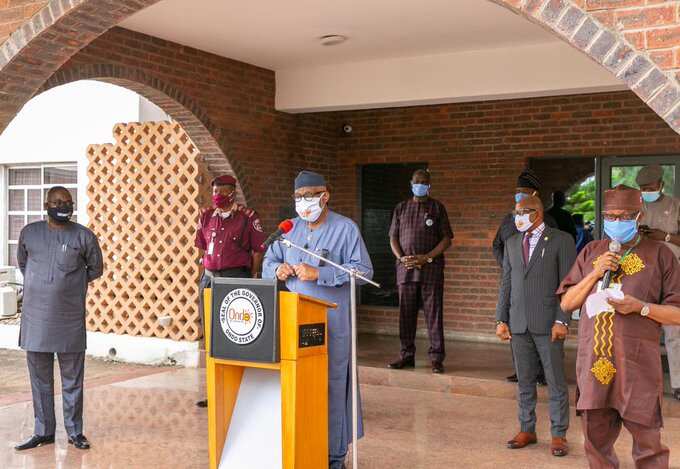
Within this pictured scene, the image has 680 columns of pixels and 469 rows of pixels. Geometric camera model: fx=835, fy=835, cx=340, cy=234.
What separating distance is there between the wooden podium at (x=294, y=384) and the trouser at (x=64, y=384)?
1.41m

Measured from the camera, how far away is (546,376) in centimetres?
511

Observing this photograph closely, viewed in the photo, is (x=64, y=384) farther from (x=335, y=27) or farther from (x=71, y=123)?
(x=71, y=123)

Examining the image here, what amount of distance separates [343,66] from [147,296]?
306cm

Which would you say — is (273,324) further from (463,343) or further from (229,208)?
(463,343)

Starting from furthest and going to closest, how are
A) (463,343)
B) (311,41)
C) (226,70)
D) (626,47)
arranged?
1. (463,343)
2. (226,70)
3. (311,41)
4. (626,47)

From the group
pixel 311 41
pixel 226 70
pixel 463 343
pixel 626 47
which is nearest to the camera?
pixel 626 47

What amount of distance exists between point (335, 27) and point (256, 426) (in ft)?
12.7

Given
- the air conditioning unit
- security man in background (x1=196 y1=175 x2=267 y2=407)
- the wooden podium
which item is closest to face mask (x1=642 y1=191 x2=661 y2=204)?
security man in background (x1=196 y1=175 x2=267 y2=407)

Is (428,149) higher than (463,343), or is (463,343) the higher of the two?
(428,149)

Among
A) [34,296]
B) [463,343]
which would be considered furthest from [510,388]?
[34,296]

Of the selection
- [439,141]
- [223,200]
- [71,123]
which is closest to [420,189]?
[223,200]

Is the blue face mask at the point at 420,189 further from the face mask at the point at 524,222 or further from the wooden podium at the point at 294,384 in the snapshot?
the wooden podium at the point at 294,384

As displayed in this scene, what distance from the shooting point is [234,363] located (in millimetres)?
4070

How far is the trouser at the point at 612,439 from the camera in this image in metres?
3.64
